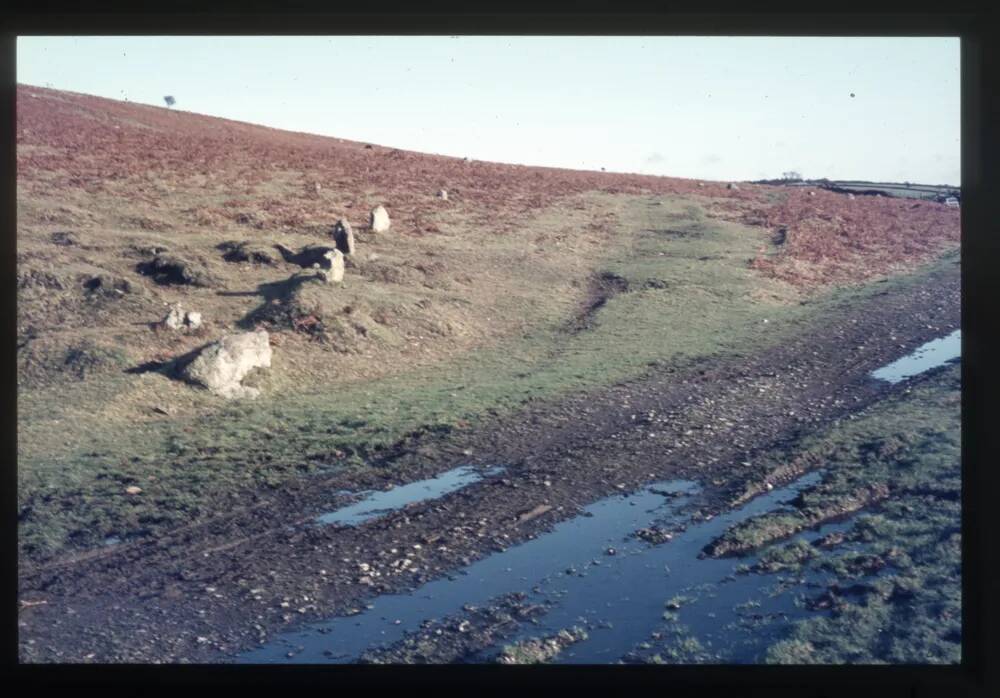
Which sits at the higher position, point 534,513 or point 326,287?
point 326,287

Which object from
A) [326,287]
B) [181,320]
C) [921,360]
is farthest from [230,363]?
[921,360]

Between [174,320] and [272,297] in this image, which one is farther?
[272,297]

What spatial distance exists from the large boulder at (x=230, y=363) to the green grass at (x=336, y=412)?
148 millimetres

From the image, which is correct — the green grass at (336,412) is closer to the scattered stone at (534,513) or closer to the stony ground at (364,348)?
the stony ground at (364,348)

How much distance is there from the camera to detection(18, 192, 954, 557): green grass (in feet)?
11.6

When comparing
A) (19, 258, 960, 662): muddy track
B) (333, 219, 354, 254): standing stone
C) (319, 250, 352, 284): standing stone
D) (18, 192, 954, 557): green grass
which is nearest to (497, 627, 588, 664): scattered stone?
(19, 258, 960, 662): muddy track

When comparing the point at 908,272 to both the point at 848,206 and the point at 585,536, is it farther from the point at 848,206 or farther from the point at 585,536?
the point at 585,536

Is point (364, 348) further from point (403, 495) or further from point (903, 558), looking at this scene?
point (903, 558)

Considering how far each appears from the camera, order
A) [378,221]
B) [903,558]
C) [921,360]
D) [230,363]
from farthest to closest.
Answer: [378,221], [230,363], [921,360], [903,558]

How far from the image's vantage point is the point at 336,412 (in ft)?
13.7

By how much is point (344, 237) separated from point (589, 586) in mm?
3396

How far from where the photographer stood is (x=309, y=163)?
602cm

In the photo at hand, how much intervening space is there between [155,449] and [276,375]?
79 cm

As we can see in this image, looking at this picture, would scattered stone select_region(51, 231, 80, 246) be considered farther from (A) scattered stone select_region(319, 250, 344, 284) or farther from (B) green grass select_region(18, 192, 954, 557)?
(A) scattered stone select_region(319, 250, 344, 284)
